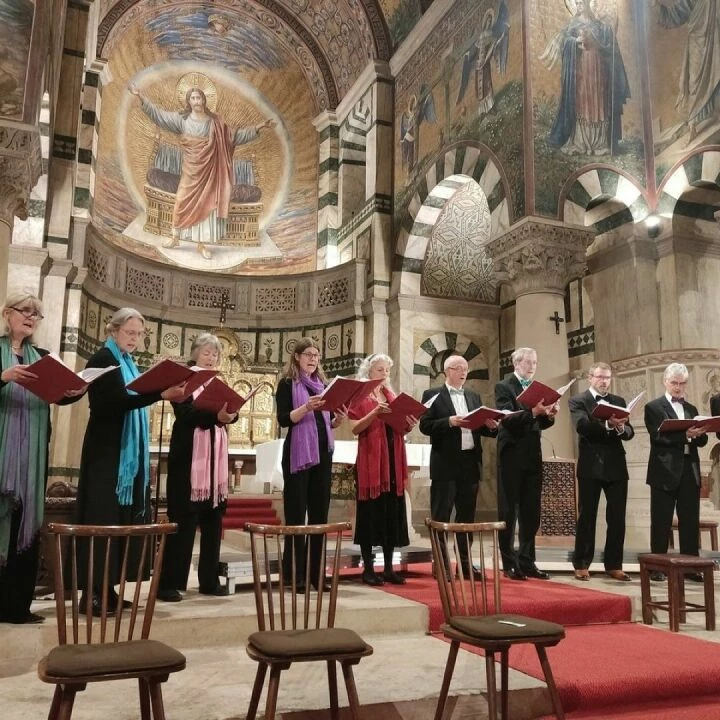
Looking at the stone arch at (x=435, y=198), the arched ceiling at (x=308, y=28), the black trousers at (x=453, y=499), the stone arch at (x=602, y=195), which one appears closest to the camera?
the black trousers at (x=453, y=499)

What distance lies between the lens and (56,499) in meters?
4.71

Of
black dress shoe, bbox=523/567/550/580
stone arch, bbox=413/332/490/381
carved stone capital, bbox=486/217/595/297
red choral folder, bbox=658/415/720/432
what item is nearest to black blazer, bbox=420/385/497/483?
black dress shoe, bbox=523/567/550/580

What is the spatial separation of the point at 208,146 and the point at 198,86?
1522mm

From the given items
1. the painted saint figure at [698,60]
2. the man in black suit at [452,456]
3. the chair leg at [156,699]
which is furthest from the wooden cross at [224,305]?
the chair leg at [156,699]

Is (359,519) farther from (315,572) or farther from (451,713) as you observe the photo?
(451,713)

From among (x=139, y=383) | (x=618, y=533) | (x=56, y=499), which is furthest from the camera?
(x=618, y=533)

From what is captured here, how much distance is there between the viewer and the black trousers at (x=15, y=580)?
3.67 m

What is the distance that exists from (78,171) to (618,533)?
11.2 m

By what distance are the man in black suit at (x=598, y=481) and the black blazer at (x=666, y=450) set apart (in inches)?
10.9

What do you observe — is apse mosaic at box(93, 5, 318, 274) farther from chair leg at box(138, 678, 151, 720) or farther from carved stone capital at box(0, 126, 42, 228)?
chair leg at box(138, 678, 151, 720)

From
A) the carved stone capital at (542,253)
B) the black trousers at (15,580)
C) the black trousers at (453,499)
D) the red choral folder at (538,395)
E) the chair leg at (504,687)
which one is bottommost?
the chair leg at (504,687)

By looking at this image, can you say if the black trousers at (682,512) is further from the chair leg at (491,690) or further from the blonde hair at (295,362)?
the chair leg at (491,690)

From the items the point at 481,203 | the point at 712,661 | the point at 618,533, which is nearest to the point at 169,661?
the point at 712,661

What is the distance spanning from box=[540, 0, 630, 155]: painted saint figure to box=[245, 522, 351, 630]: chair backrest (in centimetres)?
742
